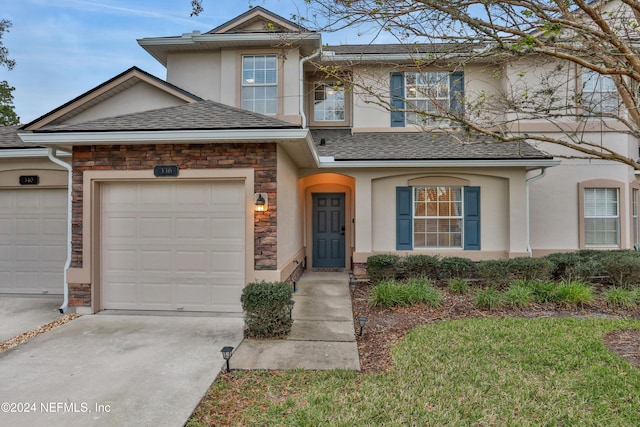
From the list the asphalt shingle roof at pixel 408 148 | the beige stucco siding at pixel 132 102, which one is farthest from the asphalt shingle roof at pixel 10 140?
the asphalt shingle roof at pixel 408 148

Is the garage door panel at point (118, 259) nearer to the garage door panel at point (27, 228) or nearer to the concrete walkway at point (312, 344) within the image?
the garage door panel at point (27, 228)

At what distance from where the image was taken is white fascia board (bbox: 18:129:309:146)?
18.2 feet

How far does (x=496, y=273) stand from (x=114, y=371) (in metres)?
7.16

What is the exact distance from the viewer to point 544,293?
21.5 ft

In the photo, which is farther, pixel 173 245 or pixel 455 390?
pixel 173 245

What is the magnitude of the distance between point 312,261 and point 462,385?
712cm

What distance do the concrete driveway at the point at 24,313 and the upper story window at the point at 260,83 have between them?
21.5ft

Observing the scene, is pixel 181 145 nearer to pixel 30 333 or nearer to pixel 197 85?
pixel 30 333

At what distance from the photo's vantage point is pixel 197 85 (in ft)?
32.1

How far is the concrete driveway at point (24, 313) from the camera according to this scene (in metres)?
5.56

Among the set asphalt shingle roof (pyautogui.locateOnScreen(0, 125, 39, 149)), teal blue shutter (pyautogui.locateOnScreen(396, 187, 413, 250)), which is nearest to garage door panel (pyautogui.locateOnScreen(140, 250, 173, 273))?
asphalt shingle roof (pyautogui.locateOnScreen(0, 125, 39, 149))

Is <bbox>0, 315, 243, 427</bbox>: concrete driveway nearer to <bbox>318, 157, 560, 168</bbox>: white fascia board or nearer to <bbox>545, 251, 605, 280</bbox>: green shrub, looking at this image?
<bbox>318, 157, 560, 168</bbox>: white fascia board

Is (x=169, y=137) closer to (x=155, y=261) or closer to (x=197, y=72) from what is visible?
(x=155, y=261)

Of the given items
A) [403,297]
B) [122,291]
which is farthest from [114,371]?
[403,297]
